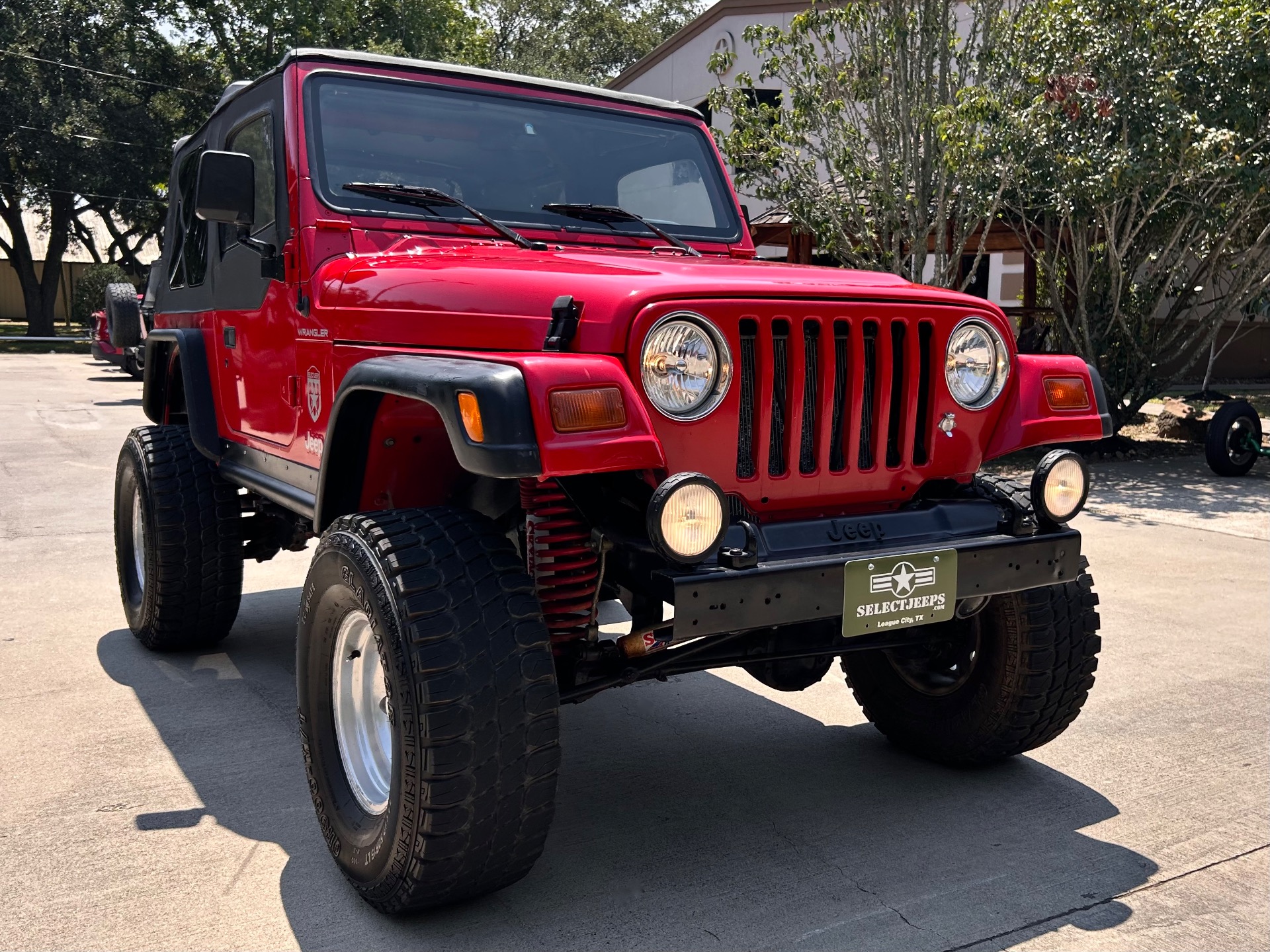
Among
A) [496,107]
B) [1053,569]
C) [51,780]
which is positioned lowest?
[51,780]

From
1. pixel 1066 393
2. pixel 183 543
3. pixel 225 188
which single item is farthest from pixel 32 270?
pixel 1066 393

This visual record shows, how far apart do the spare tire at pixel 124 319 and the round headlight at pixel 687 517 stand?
4.79 meters

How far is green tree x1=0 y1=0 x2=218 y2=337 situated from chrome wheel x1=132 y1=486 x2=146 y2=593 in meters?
28.7

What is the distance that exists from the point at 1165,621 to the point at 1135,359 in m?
7.27

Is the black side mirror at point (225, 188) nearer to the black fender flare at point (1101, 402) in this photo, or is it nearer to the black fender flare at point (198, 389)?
the black fender flare at point (198, 389)

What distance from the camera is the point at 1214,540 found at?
25.9ft

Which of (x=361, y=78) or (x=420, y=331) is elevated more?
(x=361, y=78)

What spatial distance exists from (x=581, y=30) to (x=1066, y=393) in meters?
44.5

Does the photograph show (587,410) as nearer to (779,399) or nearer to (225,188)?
(779,399)

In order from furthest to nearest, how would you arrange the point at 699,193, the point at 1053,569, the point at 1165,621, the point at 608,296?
1. the point at 1165,621
2. the point at 699,193
3. the point at 1053,569
4. the point at 608,296

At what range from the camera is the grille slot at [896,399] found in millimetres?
3109

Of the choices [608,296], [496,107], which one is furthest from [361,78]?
[608,296]

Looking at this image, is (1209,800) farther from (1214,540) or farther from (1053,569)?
(1214,540)

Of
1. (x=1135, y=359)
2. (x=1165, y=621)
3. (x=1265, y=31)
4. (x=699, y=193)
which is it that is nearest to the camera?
(x=699, y=193)
